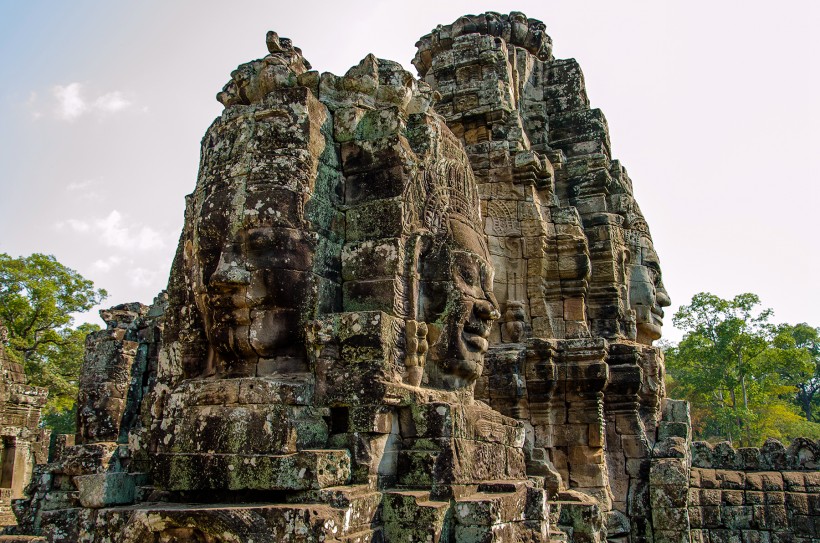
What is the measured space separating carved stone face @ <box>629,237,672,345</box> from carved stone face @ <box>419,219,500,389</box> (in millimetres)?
6874

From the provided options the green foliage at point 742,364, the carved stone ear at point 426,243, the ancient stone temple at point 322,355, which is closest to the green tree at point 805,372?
the green foliage at point 742,364

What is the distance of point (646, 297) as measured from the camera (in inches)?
456

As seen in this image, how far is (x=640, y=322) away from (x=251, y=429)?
346 inches

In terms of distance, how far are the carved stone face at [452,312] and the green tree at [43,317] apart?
85.4ft

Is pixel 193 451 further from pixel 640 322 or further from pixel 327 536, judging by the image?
pixel 640 322

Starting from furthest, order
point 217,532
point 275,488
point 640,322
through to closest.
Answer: point 640,322, point 275,488, point 217,532

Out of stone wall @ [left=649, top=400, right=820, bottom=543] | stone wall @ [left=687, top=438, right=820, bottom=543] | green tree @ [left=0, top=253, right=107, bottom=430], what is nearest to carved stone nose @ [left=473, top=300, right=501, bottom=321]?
stone wall @ [left=649, top=400, right=820, bottom=543]

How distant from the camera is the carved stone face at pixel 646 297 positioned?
11508 millimetres

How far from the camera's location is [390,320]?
15.0 ft

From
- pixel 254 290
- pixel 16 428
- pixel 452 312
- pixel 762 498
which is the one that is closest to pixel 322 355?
pixel 254 290

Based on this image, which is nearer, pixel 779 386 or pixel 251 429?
pixel 251 429

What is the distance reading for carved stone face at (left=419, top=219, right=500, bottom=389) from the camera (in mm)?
5062

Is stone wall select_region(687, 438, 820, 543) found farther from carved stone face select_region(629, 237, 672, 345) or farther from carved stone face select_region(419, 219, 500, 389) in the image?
carved stone face select_region(419, 219, 500, 389)

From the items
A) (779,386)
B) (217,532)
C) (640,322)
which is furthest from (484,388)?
(779,386)
